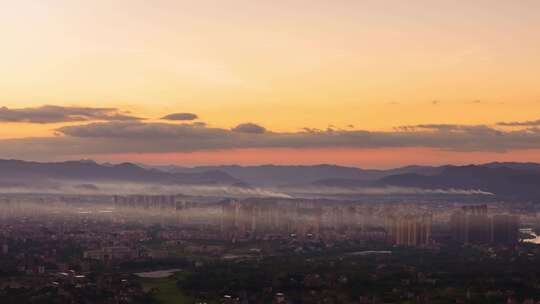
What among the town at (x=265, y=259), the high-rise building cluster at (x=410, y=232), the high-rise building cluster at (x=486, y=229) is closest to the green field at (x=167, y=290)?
the town at (x=265, y=259)

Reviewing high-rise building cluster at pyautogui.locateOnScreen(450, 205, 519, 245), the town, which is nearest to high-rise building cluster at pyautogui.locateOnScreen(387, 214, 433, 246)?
the town

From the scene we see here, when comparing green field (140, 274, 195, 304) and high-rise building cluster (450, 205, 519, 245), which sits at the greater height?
high-rise building cluster (450, 205, 519, 245)

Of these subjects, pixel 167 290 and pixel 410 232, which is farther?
pixel 410 232

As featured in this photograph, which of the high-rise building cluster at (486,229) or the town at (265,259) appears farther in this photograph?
the high-rise building cluster at (486,229)

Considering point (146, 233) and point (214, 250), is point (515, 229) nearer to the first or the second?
Answer: point (214, 250)

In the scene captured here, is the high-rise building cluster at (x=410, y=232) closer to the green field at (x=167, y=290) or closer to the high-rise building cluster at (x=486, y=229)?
the high-rise building cluster at (x=486, y=229)

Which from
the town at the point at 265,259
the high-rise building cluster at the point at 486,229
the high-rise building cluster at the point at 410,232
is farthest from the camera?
the high-rise building cluster at the point at 486,229

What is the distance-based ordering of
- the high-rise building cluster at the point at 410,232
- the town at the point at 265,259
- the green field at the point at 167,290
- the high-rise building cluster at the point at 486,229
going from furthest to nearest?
the high-rise building cluster at the point at 486,229 → the high-rise building cluster at the point at 410,232 → the town at the point at 265,259 → the green field at the point at 167,290

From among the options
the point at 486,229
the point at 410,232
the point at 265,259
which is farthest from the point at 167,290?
the point at 486,229

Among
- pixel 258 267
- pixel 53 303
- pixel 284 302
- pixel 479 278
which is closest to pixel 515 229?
pixel 479 278

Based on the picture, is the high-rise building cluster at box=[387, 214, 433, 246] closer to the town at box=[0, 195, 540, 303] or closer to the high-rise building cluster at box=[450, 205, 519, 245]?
the town at box=[0, 195, 540, 303]

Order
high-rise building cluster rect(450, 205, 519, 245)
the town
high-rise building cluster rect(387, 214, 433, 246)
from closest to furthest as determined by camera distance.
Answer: the town < high-rise building cluster rect(387, 214, 433, 246) < high-rise building cluster rect(450, 205, 519, 245)

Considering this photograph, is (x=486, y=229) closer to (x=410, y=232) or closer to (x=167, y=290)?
(x=410, y=232)
